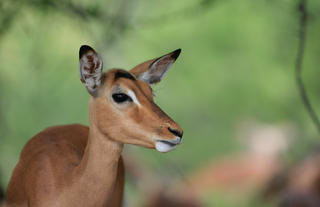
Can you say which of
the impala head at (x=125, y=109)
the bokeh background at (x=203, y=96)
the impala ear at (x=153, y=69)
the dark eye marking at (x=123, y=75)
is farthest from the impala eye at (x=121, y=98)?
the bokeh background at (x=203, y=96)

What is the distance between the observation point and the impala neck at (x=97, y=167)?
293 cm

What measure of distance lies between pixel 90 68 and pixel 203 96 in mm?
7965

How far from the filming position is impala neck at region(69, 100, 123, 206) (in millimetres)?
2930

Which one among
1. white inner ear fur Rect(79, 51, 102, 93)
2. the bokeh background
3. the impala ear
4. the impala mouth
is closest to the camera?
the impala mouth

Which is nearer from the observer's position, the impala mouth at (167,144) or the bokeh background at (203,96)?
the impala mouth at (167,144)

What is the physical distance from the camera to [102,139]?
2.92 meters

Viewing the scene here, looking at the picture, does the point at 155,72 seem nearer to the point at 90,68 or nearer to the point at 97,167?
the point at 90,68

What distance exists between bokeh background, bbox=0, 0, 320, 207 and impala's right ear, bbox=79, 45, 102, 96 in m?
3.88

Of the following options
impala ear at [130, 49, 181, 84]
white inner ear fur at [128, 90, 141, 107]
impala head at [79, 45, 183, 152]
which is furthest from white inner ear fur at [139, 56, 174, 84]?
white inner ear fur at [128, 90, 141, 107]

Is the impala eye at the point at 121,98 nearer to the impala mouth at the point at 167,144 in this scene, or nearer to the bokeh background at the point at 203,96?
the impala mouth at the point at 167,144

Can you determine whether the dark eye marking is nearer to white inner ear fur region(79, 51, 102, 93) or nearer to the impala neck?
white inner ear fur region(79, 51, 102, 93)

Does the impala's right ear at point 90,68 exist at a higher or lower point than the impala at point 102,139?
higher

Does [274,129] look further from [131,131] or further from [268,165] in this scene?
[131,131]

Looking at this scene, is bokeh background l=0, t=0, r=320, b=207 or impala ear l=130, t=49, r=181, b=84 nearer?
impala ear l=130, t=49, r=181, b=84
